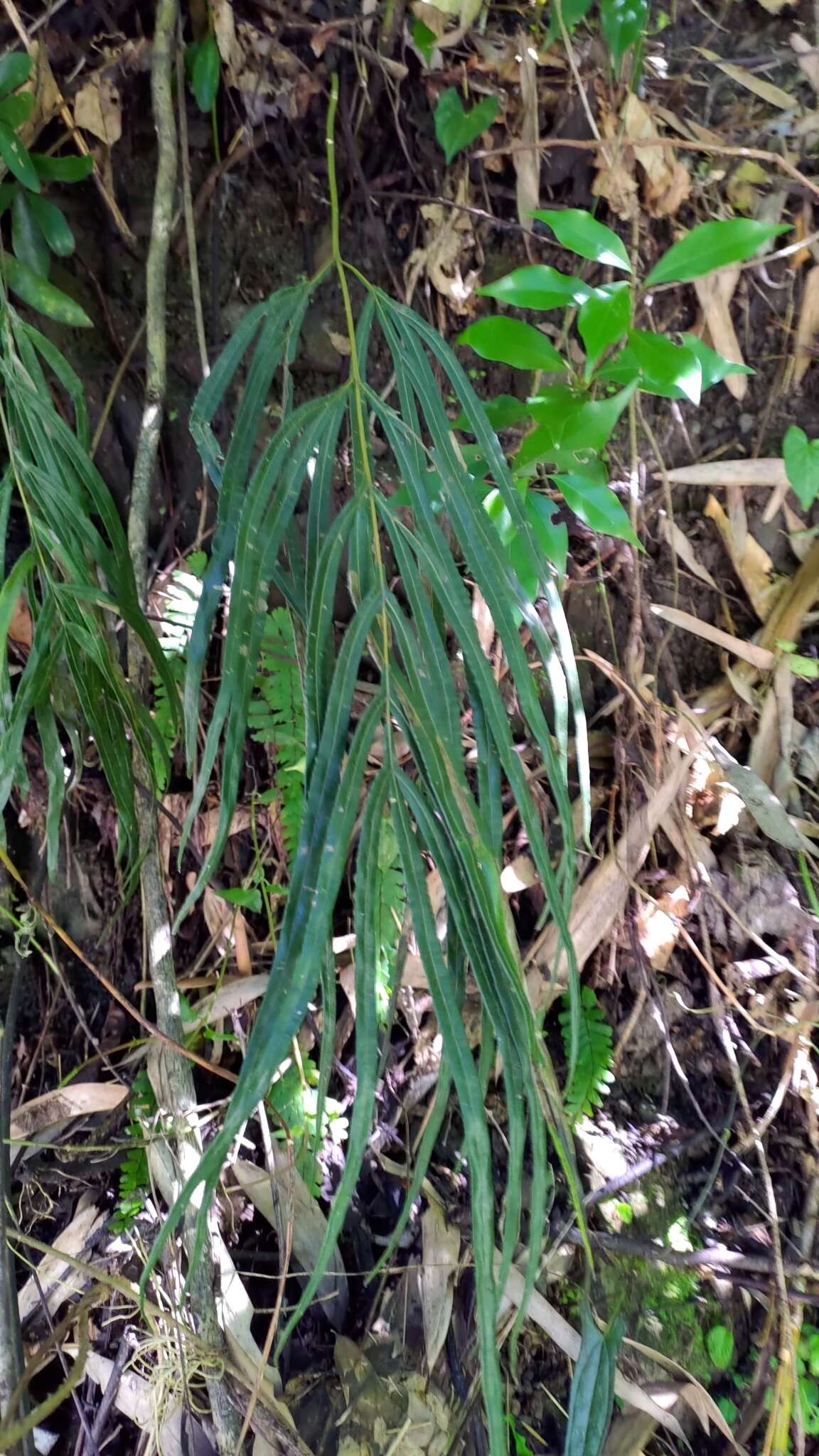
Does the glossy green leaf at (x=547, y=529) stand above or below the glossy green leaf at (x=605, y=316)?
below

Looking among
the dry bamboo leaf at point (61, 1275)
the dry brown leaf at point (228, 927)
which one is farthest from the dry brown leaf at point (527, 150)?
the dry bamboo leaf at point (61, 1275)

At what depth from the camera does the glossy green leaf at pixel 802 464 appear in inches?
39.3

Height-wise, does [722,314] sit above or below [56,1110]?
above

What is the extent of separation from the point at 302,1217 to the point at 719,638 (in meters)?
0.85

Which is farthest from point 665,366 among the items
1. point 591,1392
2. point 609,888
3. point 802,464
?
point 591,1392

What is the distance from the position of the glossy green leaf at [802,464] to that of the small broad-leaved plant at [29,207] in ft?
2.58

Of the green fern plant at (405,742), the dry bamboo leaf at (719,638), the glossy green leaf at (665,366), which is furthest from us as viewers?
the dry bamboo leaf at (719,638)

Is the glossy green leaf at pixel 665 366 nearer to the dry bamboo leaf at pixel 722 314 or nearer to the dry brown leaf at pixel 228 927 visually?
the dry bamboo leaf at pixel 722 314

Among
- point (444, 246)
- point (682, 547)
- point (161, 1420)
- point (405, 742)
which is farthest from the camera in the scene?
point (682, 547)

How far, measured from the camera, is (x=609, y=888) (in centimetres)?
102

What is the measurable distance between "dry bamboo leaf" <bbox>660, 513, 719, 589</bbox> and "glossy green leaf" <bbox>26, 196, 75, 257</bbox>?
0.74 meters

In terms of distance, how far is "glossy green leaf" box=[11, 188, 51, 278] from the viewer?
2.72 feet

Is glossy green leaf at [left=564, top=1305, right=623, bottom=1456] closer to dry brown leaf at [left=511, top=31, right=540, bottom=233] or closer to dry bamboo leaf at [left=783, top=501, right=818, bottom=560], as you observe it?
dry bamboo leaf at [left=783, top=501, right=818, bottom=560]

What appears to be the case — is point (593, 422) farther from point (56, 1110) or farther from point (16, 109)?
point (56, 1110)
